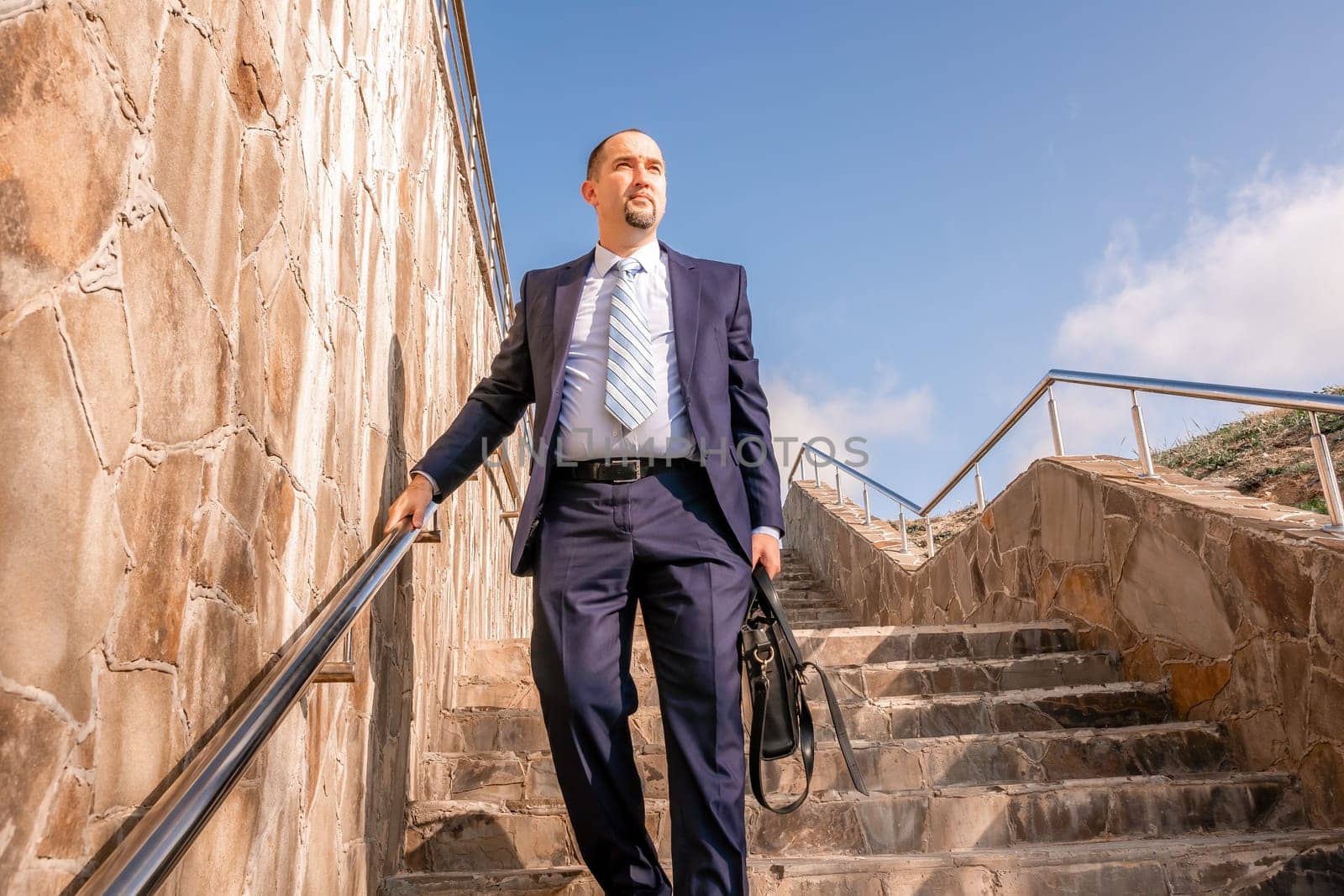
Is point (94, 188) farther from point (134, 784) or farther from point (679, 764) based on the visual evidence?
point (679, 764)

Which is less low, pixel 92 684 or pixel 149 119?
pixel 149 119

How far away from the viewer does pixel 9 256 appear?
2.96 ft

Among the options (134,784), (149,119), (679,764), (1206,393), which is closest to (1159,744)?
(1206,393)

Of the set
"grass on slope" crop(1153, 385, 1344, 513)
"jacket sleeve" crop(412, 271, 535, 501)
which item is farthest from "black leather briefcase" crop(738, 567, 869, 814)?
"grass on slope" crop(1153, 385, 1344, 513)

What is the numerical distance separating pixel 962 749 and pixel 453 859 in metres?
1.57

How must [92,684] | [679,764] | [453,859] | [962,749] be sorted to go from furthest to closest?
1. [962,749]
2. [453,859]
3. [679,764]
4. [92,684]

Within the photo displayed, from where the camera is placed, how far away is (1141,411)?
4070 mm

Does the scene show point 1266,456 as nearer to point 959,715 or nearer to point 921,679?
point 921,679

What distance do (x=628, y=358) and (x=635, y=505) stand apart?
34cm

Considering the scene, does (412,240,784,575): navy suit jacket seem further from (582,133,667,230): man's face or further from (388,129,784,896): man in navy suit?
(582,133,667,230): man's face

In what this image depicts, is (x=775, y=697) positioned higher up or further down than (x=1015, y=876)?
higher up

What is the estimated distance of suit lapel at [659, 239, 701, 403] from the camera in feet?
7.34

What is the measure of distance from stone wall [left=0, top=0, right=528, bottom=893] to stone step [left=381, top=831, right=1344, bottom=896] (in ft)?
1.14

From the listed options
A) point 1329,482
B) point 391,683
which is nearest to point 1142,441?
point 1329,482
